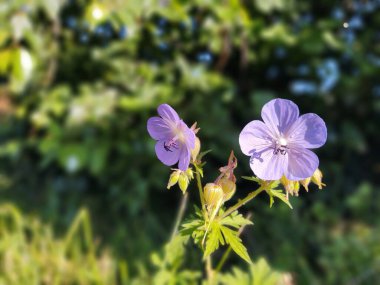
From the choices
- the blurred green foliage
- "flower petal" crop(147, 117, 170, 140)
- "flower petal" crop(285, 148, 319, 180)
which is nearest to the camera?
"flower petal" crop(285, 148, 319, 180)

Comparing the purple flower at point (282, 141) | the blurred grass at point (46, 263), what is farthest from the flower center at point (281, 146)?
the blurred grass at point (46, 263)

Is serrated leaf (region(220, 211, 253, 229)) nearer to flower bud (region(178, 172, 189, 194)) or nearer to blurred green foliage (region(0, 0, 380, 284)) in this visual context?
flower bud (region(178, 172, 189, 194))

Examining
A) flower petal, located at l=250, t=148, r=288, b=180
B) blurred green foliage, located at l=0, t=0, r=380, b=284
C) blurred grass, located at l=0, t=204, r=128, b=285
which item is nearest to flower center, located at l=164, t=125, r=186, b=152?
flower petal, located at l=250, t=148, r=288, b=180

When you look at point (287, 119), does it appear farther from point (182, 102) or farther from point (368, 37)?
point (368, 37)

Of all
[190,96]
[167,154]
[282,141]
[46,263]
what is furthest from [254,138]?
[190,96]

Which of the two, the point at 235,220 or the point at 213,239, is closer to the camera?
the point at 213,239

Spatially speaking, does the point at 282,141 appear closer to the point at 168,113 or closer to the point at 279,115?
the point at 279,115
